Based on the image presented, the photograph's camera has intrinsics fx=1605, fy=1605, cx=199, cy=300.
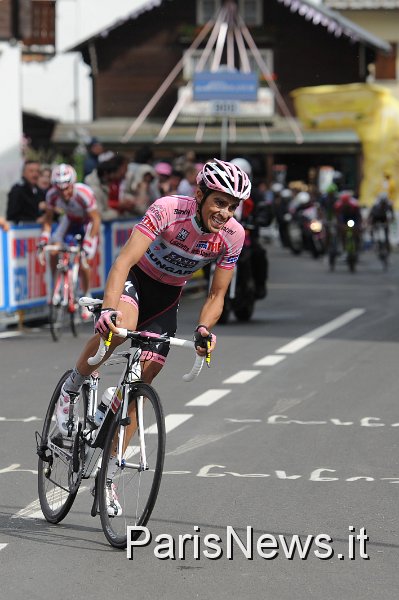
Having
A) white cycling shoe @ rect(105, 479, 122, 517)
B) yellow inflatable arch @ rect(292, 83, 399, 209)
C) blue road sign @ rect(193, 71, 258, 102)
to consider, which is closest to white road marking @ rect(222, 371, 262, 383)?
white cycling shoe @ rect(105, 479, 122, 517)

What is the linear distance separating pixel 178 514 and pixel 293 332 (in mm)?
10051

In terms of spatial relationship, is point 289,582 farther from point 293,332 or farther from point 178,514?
point 293,332

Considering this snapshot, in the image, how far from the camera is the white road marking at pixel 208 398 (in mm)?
11742

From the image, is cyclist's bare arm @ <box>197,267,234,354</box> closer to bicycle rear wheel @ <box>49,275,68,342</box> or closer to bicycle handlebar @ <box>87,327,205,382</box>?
bicycle handlebar @ <box>87,327,205,382</box>

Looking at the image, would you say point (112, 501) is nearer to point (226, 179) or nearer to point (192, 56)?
point (226, 179)

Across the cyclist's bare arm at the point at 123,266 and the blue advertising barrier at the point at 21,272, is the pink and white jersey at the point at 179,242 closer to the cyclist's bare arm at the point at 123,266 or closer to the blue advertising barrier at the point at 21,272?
the cyclist's bare arm at the point at 123,266

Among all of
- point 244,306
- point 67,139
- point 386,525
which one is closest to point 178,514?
point 386,525

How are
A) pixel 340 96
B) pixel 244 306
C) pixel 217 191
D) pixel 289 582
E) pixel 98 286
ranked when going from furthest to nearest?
A: pixel 340 96
pixel 98 286
pixel 244 306
pixel 217 191
pixel 289 582

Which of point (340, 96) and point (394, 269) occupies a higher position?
point (340, 96)

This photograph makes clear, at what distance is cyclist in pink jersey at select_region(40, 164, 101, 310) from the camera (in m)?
16.4

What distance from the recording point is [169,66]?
61.1 metres

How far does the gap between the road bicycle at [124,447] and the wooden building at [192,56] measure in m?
52.6

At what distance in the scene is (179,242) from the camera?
24.5 ft

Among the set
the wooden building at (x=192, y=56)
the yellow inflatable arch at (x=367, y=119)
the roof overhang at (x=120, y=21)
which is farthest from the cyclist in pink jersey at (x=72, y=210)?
the roof overhang at (x=120, y=21)
